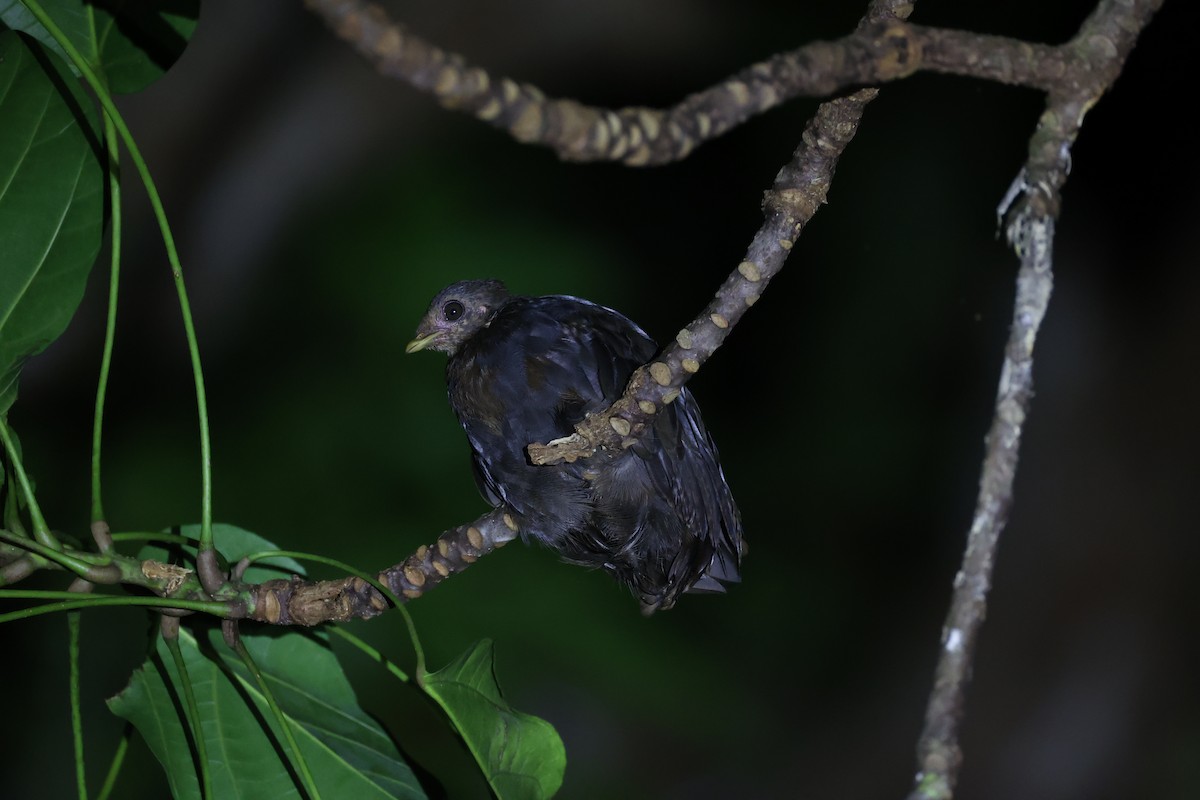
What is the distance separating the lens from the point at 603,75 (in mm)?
3521

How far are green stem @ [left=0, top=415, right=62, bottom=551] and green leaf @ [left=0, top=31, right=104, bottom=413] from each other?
12cm

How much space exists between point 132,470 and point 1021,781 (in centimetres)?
324

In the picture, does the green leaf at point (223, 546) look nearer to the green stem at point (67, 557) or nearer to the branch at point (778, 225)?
the green stem at point (67, 557)

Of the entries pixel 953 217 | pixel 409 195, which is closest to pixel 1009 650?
pixel 953 217

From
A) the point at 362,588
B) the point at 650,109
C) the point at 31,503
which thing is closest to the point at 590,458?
the point at 362,588

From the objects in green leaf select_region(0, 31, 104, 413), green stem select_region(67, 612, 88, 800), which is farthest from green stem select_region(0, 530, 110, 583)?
green leaf select_region(0, 31, 104, 413)

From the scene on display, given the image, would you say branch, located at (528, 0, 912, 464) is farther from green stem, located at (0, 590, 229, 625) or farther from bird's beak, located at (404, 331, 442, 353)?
bird's beak, located at (404, 331, 442, 353)

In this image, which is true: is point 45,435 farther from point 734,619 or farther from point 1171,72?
point 1171,72

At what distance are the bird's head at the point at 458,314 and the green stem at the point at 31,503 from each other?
74cm

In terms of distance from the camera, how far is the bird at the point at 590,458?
1.52 meters

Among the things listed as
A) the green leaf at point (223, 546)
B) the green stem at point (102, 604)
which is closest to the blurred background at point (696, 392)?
the green leaf at point (223, 546)

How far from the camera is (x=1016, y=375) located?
728 mm

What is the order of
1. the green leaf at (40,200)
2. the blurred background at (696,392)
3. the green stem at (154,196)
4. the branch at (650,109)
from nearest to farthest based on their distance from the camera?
1. the branch at (650,109)
2. the green stem at (154,196)
3. the green leaf at (40,200)
4. the blurred background at (696,392)

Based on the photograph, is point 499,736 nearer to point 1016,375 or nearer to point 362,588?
point 362,588
